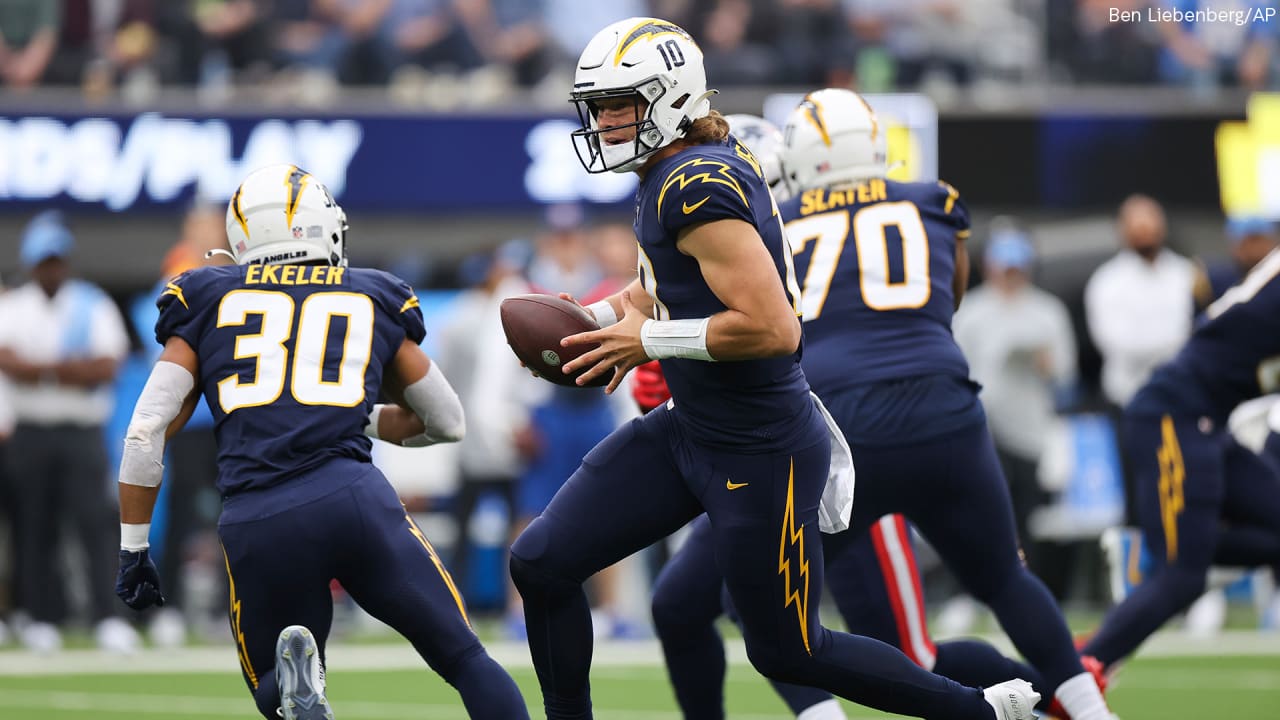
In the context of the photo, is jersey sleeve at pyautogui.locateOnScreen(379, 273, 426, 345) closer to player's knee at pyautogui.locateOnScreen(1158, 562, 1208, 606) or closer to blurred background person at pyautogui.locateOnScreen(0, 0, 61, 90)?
player's knee at pyautogui.locateOnScreen(1158, 562, 1208, 606)

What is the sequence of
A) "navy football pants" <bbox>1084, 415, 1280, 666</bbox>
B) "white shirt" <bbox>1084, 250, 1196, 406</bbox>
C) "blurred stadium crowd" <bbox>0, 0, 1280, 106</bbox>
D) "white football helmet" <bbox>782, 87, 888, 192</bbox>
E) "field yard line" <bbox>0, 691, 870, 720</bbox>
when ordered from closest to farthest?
1. "white football helmet" <bbox>782, 87, 888, 192</bbox>
2. "navy football pants" <bbox>1084, 415, 1280, 666</bbox>
3. "field yard line" <bbox>0, 691, 870, 720</bbox>
4. "white shirt" <bbox>1084, 250, 1196, 406</bbox>
5. "blurred stadium crowd" <bbox>0, 0, 1280, 106</bbox>

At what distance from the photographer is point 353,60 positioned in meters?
12.3

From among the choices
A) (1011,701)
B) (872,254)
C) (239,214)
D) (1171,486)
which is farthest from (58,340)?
(1011,701)

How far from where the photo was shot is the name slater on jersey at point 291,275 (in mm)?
4820

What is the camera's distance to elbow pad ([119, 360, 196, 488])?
15.5 feet

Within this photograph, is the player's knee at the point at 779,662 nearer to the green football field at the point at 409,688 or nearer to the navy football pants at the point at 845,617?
the navy football pants at the point at 845,617

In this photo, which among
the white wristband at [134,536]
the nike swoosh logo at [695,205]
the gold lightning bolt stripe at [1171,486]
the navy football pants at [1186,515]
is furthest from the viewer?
the gold lightning bolt stripe at [1171,486]

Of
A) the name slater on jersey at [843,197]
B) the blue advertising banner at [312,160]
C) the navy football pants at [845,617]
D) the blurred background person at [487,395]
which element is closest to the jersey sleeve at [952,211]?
the name slater on jersey at [843,197]

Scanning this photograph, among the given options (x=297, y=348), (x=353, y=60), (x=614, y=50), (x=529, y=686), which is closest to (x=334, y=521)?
(x=297, y=348)

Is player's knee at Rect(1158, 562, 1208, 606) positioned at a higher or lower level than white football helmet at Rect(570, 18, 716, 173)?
lower

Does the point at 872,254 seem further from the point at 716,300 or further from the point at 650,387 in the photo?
the point at 716,300

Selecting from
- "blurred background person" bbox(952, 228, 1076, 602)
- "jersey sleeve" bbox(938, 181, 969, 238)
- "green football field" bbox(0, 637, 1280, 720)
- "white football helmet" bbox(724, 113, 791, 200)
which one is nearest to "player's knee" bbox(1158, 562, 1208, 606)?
"green football field" bbox(0, 637, 1280, 720)

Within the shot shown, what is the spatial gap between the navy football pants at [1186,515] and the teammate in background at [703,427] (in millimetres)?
1695

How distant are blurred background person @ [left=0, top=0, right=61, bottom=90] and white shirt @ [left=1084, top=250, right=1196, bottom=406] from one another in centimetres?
680
